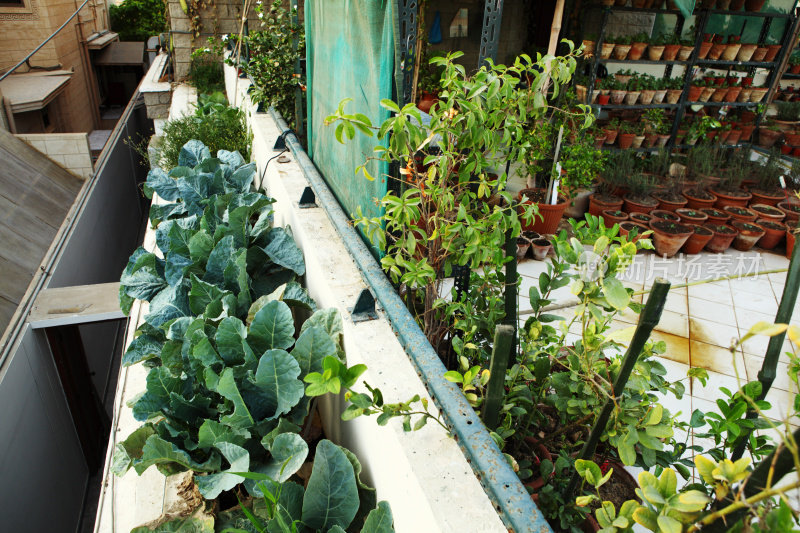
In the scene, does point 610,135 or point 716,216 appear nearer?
point 716,216

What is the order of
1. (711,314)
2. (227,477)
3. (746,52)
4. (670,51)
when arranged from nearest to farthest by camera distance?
(227,477)
(711,314)
(670,51)
(746,52)

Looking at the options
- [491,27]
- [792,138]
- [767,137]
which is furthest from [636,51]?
[491,27]

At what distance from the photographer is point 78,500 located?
5047mm

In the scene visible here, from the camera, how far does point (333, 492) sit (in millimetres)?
1395

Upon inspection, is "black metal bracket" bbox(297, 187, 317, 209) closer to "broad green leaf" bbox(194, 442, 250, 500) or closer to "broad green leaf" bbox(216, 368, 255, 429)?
"broad green leaf" bbox(216, 368, 255, 429)

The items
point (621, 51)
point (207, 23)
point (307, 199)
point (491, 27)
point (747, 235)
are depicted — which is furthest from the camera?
point (207, 23)

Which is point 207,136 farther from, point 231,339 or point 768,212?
point 768,212

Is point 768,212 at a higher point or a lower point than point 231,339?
lower

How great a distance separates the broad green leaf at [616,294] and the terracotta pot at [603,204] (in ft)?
14.6

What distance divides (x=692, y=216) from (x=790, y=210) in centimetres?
130

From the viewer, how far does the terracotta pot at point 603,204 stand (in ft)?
17.3

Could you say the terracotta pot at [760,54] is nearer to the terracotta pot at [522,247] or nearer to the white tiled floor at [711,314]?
the white tiled floor at [711,314]

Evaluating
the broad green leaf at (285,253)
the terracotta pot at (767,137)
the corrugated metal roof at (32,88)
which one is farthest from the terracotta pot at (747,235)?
the corrugated metal roof at (32,88)

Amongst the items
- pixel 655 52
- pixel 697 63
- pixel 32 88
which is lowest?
pixel 32 88
